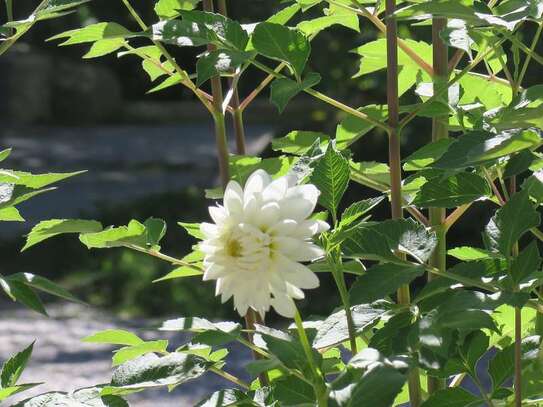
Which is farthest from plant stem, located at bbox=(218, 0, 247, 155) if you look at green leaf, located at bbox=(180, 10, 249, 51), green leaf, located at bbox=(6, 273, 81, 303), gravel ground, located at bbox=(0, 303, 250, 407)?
gravel ground, located at bbox=(0, 303, 250, 407)

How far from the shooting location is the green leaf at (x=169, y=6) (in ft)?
3.22

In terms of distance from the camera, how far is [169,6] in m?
0.99

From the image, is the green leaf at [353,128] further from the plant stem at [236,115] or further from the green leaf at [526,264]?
the green leaf at [526,264]

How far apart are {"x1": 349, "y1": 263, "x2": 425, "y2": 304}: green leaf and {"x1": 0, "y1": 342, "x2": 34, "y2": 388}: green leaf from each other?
306mm

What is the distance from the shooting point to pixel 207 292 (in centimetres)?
529

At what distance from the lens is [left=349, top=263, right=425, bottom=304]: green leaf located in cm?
80

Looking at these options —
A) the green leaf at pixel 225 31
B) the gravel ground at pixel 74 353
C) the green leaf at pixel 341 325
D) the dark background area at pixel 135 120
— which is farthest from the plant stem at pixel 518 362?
the gravel ground at pixel 74 353

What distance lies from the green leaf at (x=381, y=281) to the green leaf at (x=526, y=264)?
0.07 metres

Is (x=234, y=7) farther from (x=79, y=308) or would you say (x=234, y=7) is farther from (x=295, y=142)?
(x=295, y=142)

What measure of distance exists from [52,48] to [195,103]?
1972mm

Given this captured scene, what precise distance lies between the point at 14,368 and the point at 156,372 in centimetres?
17

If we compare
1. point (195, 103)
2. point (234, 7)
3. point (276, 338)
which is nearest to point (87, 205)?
point (234, 7)

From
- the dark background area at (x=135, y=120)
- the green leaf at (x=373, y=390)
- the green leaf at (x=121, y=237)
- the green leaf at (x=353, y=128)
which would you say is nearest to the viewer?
the green leaf at (x=373, y=390)

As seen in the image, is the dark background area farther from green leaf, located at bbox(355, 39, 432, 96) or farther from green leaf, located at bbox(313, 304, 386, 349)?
green leaf, located at bbox(313, 304, 386, 349)
